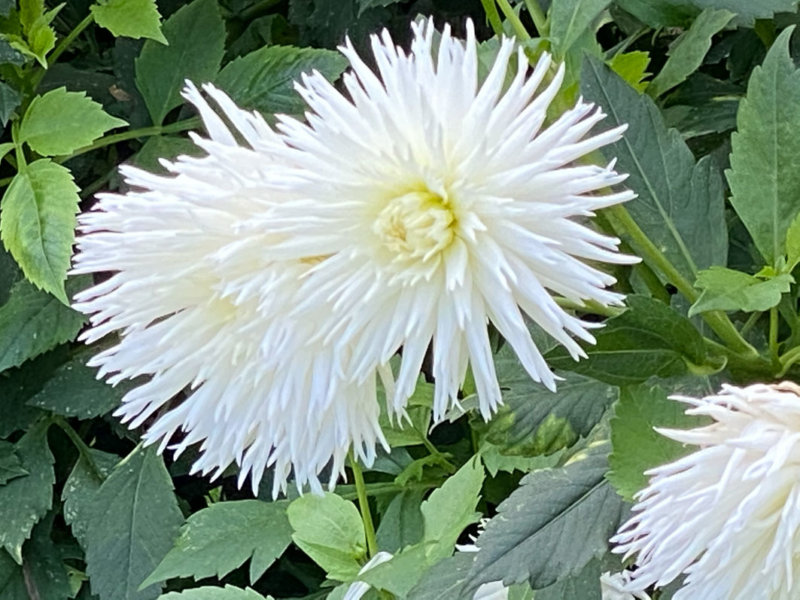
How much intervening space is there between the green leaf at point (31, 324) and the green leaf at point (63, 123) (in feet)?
0.52

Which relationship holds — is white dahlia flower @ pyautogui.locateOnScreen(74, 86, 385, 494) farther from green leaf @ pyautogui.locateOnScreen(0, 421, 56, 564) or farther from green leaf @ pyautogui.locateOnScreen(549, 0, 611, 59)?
green leaf @ pyautogui.locateOnScreen(0, 421, 56, 564)

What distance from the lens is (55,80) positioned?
101cm

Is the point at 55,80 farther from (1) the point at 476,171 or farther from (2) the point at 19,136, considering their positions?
(1) the point at 476,171

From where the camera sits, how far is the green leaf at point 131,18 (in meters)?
0.81

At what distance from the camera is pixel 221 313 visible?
44cm

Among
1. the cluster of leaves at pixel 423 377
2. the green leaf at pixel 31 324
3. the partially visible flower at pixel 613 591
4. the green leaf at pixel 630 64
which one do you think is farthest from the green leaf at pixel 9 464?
the green leaf at pixel 630 64

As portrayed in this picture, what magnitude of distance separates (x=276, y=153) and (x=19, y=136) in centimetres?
50

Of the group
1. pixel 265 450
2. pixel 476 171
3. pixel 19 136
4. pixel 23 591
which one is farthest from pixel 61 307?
pixel 476 171

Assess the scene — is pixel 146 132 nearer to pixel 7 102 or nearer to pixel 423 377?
pixel 7 102

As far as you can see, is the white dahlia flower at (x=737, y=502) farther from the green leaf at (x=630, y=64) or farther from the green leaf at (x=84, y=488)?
the green leaf at (x=84, y=488)

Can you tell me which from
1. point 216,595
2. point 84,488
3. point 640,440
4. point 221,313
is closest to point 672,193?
point 640,440

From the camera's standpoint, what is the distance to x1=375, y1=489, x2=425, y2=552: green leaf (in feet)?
2.85

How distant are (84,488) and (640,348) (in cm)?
67

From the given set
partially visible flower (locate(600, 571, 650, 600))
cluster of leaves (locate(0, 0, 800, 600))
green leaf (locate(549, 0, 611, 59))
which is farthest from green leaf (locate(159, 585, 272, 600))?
green leaf (locate(549, 0, 611, 59))
